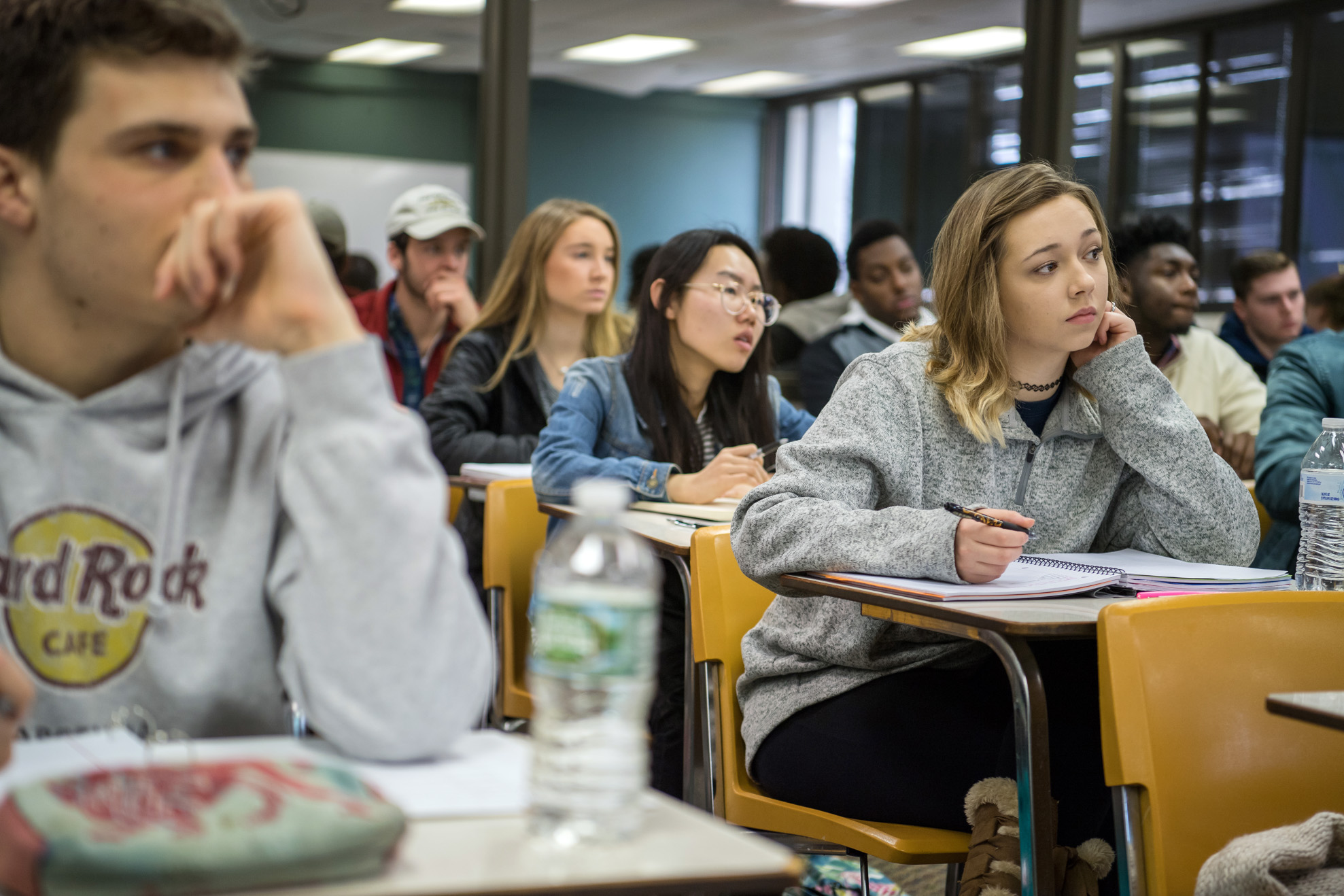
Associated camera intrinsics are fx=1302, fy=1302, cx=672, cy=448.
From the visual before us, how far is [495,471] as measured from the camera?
10.5 ft

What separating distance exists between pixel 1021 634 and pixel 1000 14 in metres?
7.34

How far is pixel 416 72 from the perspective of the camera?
759 centimetres

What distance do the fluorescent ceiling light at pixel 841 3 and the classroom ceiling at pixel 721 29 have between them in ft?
0.16

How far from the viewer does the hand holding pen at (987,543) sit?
5.59ft

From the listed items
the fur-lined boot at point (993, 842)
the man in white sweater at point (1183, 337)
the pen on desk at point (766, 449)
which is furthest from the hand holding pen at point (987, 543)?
the man in white sweater at point (1183, 337)

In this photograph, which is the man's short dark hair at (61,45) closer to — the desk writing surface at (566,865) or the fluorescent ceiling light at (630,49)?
the desk writing surface at (566,865)

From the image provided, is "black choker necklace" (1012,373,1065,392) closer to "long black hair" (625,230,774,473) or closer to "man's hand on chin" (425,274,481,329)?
"long black hair" (625,230,774,473)

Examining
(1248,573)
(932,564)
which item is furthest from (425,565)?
(1248,573)

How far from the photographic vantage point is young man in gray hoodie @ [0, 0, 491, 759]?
0.96 meters

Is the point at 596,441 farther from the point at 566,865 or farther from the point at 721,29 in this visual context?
the point at 721,29

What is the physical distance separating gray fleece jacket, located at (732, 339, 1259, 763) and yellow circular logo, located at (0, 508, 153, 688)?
3.27ft

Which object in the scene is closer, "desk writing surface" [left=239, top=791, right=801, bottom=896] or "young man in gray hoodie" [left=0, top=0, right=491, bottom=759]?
"desk writing surface" [left=239, top=791, right=801, bottom=896]

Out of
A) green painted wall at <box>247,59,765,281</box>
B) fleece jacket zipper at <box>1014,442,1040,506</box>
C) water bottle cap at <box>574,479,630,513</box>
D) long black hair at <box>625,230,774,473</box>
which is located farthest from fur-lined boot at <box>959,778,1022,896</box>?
green painted wall at <box>247,59,765,281</box>

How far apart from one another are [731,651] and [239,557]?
3.53ft
